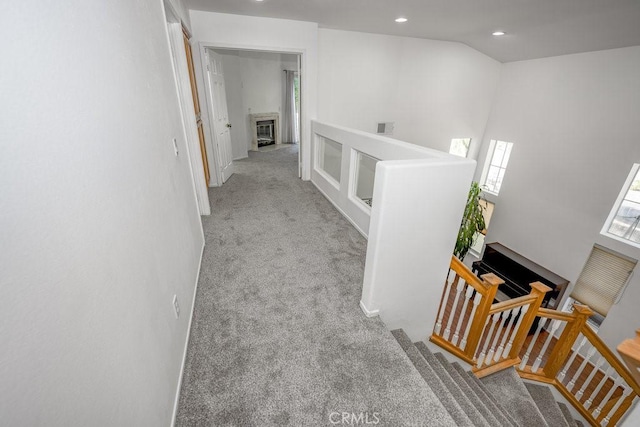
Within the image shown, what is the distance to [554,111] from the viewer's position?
490cm

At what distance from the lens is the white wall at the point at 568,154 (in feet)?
13.2

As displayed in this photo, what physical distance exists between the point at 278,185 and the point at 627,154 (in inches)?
209

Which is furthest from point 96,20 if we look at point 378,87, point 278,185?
point 378,87

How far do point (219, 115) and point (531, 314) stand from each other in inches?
188

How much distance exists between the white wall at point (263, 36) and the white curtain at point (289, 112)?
4.15m

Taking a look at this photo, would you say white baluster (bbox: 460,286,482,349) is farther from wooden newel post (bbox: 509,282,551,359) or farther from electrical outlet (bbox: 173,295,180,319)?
electrical outlet (bbox: 173,295,180,319)

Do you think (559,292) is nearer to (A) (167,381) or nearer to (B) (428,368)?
(B) (428,368)

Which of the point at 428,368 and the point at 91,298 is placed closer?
the point at 91,298

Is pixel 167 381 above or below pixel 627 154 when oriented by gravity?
below

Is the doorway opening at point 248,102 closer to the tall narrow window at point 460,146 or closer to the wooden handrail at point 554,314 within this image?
the tall narrow window at point 460,146

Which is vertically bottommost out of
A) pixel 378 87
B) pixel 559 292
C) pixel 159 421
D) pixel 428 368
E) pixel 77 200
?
pixel 559 292

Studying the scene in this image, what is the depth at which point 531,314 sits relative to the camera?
8.05 ft

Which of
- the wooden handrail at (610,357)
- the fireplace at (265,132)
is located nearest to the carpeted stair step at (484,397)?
the wooden handrail at (610,357)

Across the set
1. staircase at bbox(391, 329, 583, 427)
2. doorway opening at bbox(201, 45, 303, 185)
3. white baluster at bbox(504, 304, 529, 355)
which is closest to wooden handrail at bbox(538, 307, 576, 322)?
white baluster at bbox(504, 304, 529, 355)
